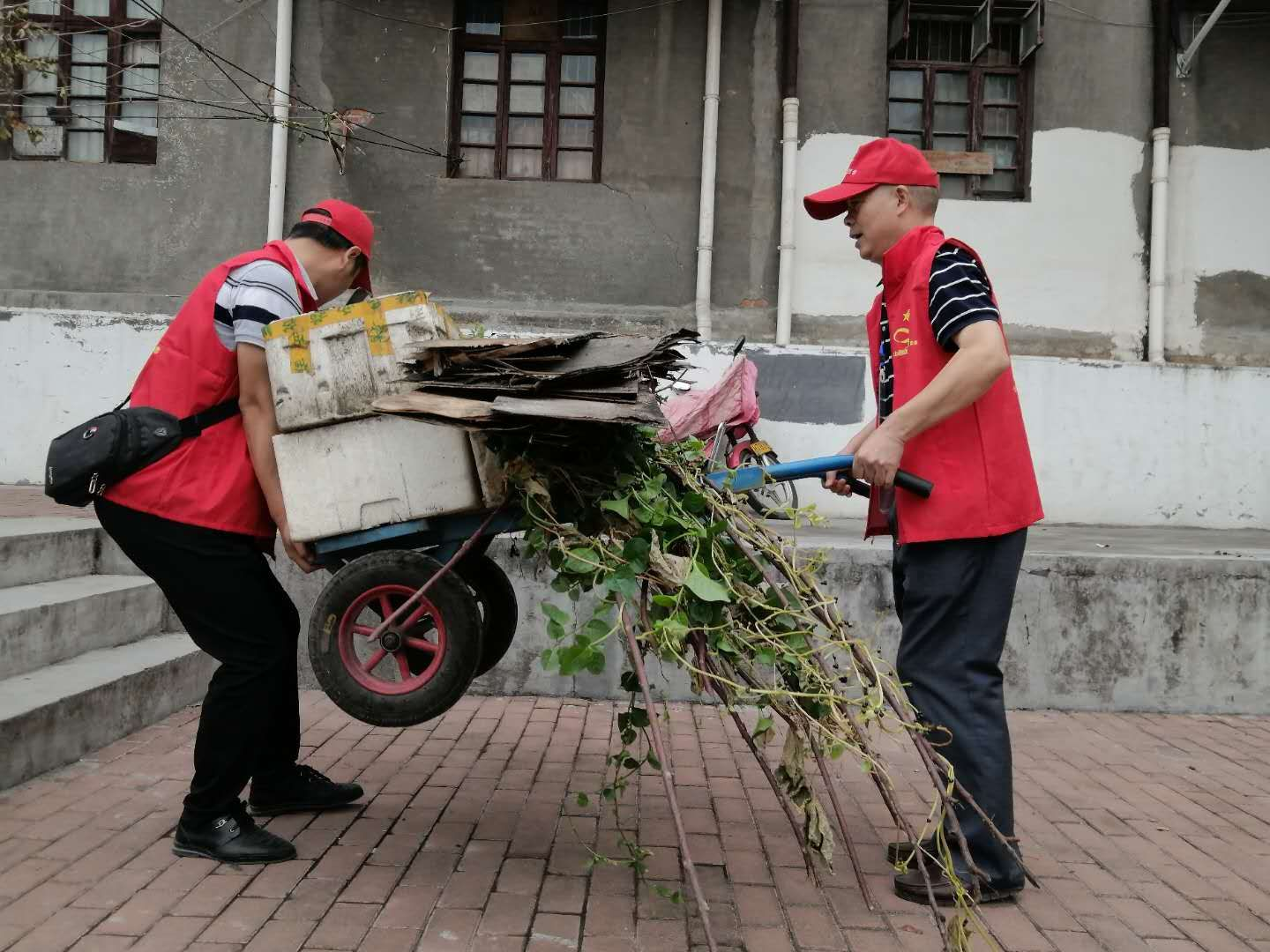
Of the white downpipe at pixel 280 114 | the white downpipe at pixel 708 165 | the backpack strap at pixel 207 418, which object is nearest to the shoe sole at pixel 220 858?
the backpack strap at pixel 207 418

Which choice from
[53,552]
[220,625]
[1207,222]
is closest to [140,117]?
[53,552]

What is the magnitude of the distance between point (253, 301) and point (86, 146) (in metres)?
Answer: 8.94

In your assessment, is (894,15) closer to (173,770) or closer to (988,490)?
(988,490)

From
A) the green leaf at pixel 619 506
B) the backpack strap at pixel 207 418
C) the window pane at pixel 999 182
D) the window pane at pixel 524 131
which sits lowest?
the green leaf at pixel 619 506

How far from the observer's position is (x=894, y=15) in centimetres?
1028

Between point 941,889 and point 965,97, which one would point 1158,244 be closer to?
point 965,97

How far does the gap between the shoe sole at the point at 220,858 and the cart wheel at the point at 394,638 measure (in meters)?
0.64

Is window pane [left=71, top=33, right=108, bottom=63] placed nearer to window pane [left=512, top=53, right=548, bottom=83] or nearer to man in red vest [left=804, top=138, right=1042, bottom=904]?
window pane [left=512, top=53, right=548, bottom=83]

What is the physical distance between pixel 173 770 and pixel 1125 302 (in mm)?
9494

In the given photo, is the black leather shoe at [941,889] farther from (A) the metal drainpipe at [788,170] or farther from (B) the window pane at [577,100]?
(B) the window pane at [577,100]

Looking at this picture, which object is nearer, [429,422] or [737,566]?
[429,422]

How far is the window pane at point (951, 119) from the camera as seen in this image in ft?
34.4

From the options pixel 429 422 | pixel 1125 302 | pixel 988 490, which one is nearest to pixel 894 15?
pixel 1125 302

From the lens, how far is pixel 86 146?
33.8 ft
